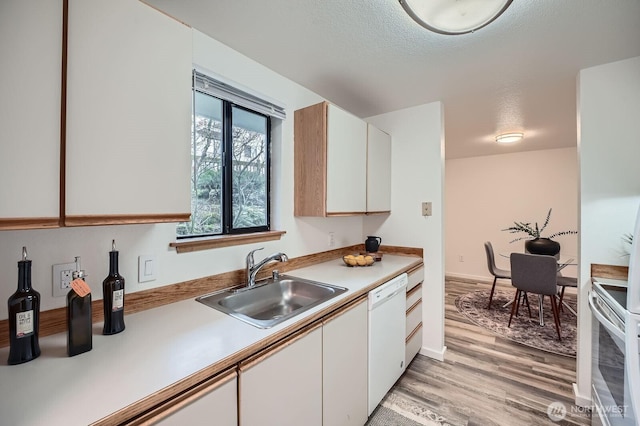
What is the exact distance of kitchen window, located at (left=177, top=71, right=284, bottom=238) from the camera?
5.08ft

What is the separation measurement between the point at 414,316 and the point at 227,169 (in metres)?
1.93

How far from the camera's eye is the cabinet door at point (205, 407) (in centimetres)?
72

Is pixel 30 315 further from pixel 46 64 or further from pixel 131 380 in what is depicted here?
pixel 46 64

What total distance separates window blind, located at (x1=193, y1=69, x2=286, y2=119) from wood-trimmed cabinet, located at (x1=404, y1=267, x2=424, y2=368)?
5.49 feet

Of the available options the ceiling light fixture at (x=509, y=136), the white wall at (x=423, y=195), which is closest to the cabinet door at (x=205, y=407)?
the white wall at (x=423, y=195)

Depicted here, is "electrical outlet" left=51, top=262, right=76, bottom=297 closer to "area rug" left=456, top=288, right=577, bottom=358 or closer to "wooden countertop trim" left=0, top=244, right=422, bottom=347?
"wooden countertop trim" left=0, top=244, right=422, bottom=347

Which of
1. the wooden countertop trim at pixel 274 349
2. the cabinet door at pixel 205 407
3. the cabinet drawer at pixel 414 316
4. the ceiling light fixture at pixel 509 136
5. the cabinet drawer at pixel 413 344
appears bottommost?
the cabinet drawer at pixel 413 344

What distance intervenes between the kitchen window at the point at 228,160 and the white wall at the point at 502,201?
4.53 m

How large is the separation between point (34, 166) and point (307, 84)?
178 centimetres

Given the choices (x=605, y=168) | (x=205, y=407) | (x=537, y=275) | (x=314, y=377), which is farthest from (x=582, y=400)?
(x=205, y=407)

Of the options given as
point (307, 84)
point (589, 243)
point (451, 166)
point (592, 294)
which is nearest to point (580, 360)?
point (592, 294)

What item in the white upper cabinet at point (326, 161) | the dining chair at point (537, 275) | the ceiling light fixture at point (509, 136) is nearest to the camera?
the white upper cabinet at point (326, 161)

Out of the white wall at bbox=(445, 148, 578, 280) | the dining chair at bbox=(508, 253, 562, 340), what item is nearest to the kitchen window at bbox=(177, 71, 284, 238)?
the dining chair at bbox=(508, 253, 562, 340)

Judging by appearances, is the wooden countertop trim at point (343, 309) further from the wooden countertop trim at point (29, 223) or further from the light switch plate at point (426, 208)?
the light switch plate at point (426, 208)
